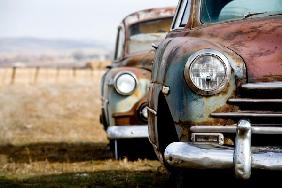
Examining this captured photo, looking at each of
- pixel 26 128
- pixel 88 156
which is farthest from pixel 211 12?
pixel 26 128

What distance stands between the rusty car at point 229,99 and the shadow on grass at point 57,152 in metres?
4.44

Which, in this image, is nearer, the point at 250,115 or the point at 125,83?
the point at 250,115

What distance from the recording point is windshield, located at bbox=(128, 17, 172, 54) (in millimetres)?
8867

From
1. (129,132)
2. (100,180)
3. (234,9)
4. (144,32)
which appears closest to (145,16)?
(144,32)

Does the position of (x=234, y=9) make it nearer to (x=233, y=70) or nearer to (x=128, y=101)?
(x=233, y=70)

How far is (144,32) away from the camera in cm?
930

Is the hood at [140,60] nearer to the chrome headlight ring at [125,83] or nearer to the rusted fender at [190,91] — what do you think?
the chrome headlight ring at [125,83]

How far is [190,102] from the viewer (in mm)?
3752

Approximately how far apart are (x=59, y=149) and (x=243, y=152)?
6.90 m

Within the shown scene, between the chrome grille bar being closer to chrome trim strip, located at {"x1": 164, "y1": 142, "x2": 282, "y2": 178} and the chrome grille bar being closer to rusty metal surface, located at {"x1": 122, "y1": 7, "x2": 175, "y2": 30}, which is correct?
chrome trim strip, located at {"x1": 164, "y1": 142, "x2": 282, "y2": 178}

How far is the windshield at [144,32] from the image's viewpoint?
887 cm

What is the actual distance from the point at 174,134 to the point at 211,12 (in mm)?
999

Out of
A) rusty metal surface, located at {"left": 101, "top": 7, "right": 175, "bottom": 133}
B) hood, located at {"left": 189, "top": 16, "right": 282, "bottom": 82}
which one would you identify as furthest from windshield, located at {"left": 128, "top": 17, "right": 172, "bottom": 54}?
hood, located at {"left": 189, "top": 16, "right": 282, "bottom": 82}

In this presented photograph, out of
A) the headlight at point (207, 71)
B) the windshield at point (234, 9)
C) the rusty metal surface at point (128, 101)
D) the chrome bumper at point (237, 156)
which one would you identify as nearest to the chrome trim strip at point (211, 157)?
the chrome bumper at point (237, 156)
